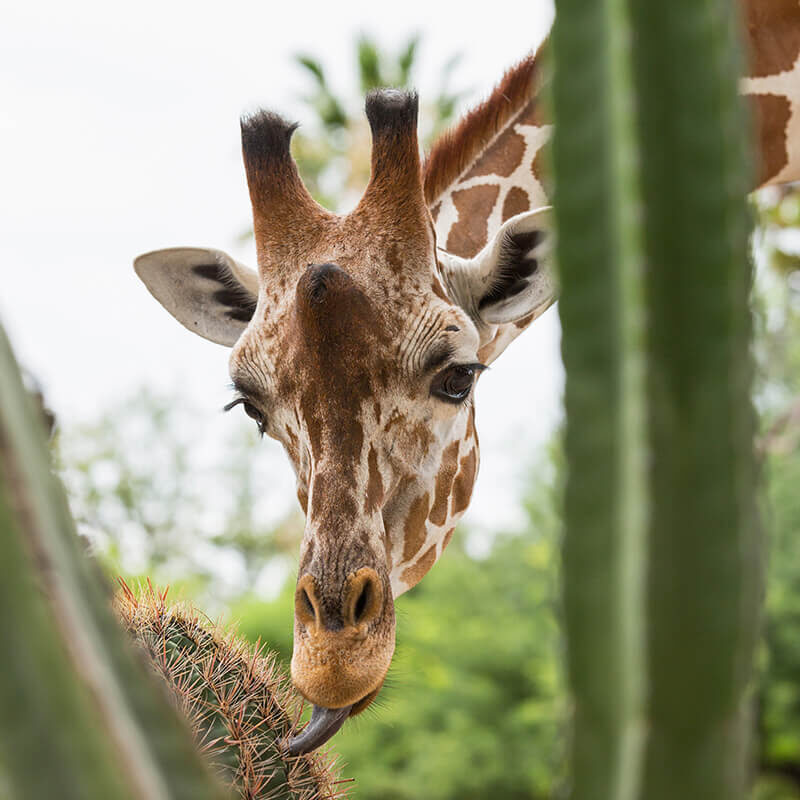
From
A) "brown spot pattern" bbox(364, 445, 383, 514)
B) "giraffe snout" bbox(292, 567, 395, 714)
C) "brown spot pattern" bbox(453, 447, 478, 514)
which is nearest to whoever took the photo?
"giraffe snout" bbox(292, 567, 395, 714)

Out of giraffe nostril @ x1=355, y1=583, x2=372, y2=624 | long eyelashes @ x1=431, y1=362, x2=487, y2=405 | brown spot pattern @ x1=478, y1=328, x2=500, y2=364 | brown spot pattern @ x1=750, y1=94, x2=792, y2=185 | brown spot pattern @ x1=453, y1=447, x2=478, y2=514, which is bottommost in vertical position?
brown spot pattern @ x1=453, y1=447, x2=478, y2=514

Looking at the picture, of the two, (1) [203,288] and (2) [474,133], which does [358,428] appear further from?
(2) [474,133]

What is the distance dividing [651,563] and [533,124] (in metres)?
2.90

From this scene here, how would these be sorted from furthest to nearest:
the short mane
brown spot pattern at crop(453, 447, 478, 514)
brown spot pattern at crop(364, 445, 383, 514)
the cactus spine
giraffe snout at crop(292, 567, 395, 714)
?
1. the short mane
2. brown spot pattern at crop(453, 447, 478, 514)
3. brown spot pattern at crop(364, 445, 383, 514)
4. giraffe snout at crop(292, 567, 395, 714)
5. the cactus spine

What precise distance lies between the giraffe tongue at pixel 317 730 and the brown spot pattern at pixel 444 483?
2.52ft

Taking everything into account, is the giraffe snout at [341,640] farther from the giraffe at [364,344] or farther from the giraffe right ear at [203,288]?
the giraffe right ear at [203,288]

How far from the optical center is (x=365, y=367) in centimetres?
241

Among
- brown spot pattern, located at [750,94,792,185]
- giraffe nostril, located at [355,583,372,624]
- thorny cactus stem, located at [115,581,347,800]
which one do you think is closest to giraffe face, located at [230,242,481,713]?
giraffe nostril, located at [355,583,372,624]

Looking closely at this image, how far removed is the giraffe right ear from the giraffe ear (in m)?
0.76

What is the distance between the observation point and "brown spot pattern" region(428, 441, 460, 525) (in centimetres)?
275

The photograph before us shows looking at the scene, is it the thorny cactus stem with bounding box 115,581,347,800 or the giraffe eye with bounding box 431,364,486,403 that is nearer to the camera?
the thorny cactus stem with bounding box 115,581,347,800

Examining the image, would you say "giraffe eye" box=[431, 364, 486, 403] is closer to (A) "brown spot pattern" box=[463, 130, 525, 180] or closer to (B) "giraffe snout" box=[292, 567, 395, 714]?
(B) "giraffe snout" box=[292, 567, 395, 714]

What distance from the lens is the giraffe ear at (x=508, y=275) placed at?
2.70 meters

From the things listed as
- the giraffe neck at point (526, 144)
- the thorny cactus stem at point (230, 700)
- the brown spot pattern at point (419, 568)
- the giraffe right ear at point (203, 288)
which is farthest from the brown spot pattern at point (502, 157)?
the thorny cactus stem at point (230, 700)
